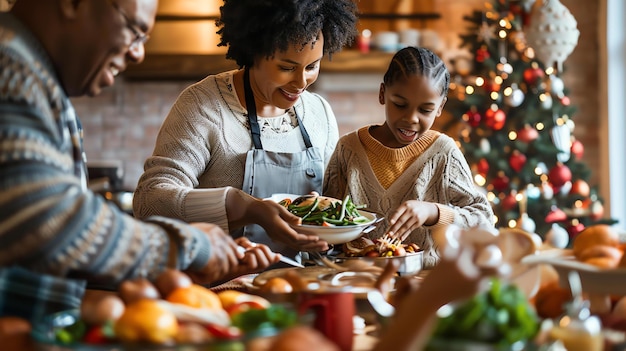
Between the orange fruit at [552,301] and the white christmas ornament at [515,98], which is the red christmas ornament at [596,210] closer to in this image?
Answer: the white christmas ornament at [515,98]

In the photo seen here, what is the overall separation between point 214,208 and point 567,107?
148 inches

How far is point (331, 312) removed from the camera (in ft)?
3.88

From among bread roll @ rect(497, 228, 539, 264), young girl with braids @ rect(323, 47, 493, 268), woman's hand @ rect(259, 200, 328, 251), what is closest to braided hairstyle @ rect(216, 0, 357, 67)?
young girl with braids @ rect(323, 47, 493, 268)

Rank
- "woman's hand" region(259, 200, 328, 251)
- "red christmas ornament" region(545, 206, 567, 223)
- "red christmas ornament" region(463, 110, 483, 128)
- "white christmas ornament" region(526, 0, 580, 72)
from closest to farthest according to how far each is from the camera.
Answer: "woman's hand" region(259, 200, 328, 251) < "white christmas ornament" region(526, 0, 580, 72) < "red christmas ornament" region(545, 206, 567, 223) < "red christmas ornament" region(463, 110, 483, 128)

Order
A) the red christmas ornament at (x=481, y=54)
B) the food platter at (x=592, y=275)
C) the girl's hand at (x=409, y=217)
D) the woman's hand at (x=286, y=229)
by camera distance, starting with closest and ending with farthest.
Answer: the food platter at (x=592, y=275) < the woman's hand at (x=286, y=229) < the girl's hand at (x=409, y=217) < the red christmas ornament at (x=481, y=54)

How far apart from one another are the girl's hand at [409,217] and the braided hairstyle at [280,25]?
0.57 metres

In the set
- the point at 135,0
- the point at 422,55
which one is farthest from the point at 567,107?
the point at 135,0

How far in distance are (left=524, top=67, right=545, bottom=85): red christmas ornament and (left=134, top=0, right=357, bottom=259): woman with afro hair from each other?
2984 millimetres

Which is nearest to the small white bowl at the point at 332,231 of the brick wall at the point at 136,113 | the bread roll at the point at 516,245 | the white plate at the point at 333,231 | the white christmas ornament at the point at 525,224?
the white plate at the point at 333,231

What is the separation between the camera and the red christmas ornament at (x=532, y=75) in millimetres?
5216

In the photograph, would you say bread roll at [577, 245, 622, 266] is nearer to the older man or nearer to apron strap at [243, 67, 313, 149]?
the older man

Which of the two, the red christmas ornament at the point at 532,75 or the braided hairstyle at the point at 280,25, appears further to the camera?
the red christmas ornament at the point at 532,75

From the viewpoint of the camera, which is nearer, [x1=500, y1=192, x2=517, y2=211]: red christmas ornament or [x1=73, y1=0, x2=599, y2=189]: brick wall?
[x1=500, y1=192, x2=517, y2=211]: red christmas ornament

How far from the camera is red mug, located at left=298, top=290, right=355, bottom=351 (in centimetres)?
118
